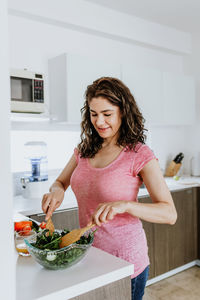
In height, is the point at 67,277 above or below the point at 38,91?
below

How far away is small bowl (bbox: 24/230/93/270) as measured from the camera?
0.98 m

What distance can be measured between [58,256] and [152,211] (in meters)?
0.39

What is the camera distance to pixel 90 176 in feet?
4.49

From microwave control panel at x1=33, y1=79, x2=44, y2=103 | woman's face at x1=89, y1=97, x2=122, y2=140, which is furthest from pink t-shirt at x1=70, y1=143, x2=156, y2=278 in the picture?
microwave control panel at x1=33, y1=79, x2=44, y2=103

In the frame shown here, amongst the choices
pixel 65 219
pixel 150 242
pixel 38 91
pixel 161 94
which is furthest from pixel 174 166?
pixel 38 91

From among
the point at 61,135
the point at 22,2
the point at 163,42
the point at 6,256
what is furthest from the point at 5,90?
the point at 163,42

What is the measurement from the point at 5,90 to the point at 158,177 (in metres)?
0.71

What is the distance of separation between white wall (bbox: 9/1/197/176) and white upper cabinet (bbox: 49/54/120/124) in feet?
0.56

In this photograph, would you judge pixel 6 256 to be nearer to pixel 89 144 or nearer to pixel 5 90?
pixel 5 90

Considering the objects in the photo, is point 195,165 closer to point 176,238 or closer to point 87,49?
point 176,238

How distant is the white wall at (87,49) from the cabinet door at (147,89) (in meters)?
0.42

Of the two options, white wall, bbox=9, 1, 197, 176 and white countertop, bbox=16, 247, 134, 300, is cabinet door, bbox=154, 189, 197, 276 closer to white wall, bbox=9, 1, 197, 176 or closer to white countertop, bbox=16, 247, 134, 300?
white wall, bbox=9, 1, 197, 176

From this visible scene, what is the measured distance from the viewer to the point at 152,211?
3.85 ft

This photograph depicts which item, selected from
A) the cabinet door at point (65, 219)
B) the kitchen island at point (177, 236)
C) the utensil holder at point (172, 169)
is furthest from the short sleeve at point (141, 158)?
the utensil holder at point (172, 169)
